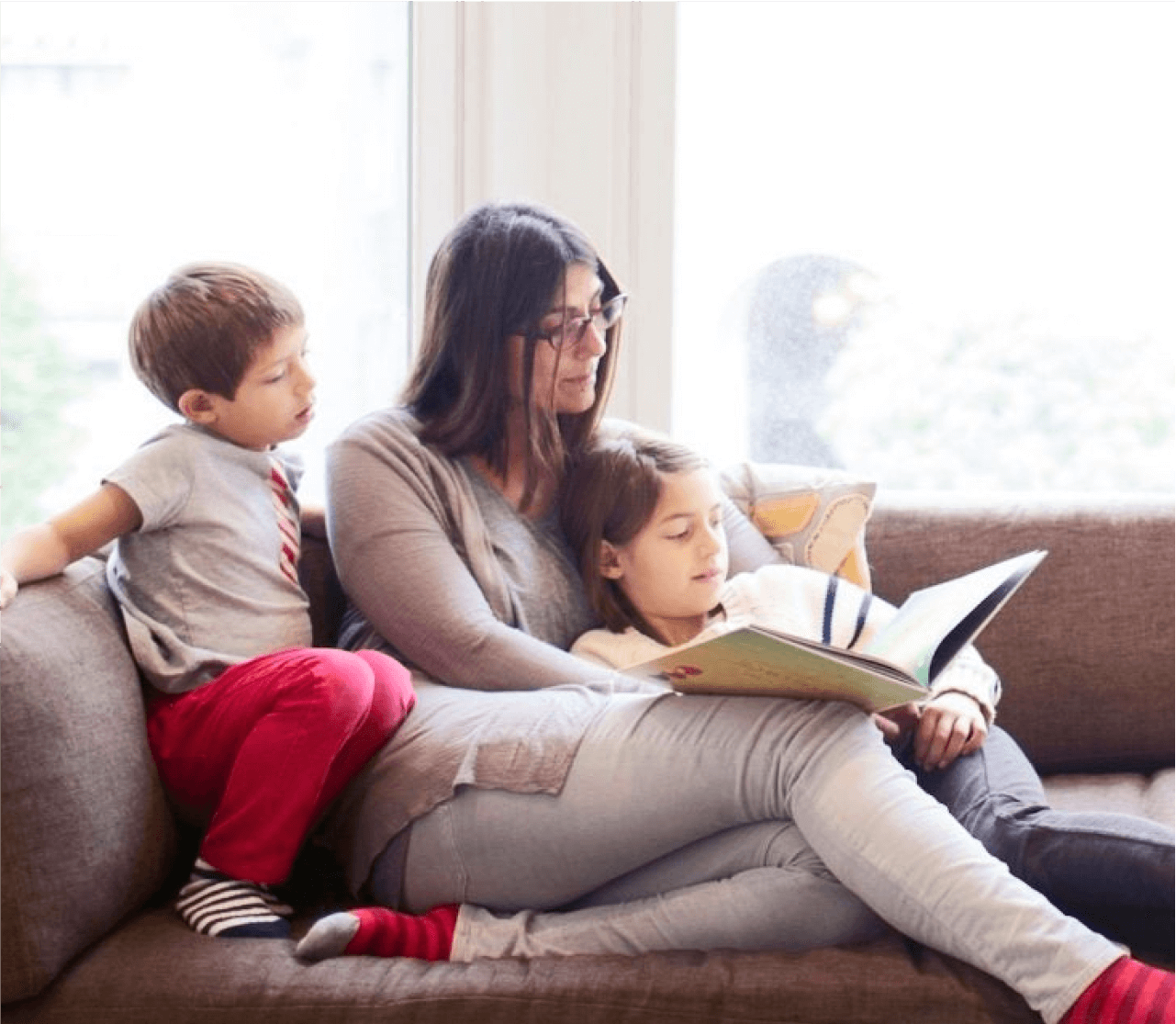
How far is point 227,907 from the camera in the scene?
1771 millimetres

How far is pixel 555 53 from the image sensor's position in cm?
295

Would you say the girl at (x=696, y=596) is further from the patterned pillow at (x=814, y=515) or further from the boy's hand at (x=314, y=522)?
the boy's hand at (x=314, y=522)

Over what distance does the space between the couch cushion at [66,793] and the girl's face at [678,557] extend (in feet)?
2.11

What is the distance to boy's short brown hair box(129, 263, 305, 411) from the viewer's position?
1988 mm

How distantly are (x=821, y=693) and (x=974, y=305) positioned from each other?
143cm

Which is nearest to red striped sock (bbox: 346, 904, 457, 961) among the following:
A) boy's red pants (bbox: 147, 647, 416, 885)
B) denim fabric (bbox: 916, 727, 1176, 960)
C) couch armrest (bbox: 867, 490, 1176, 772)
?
boy's red pants (bbox: 147, 647, 416, 885)

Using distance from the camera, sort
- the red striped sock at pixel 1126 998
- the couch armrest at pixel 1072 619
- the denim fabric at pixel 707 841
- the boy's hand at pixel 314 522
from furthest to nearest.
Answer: the couch armrest at pixel 1072 619 → the boy's hand at pixel 314 522 → the denim fabric at pixel 707 841 → the red striped sock at pixel 1126 998

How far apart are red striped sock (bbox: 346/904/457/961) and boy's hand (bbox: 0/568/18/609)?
1.55 feet

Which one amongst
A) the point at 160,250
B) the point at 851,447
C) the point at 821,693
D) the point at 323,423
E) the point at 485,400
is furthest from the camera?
the point at 851,447

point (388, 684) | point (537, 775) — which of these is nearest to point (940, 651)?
point (537, 775)

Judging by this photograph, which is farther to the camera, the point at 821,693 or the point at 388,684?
the point at 388,684

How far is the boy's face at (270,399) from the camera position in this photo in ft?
6.61

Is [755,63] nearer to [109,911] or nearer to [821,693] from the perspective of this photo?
[821,693]

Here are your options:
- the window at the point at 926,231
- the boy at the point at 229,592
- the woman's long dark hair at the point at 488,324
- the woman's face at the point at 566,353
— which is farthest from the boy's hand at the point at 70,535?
the window at the point at 926,231
